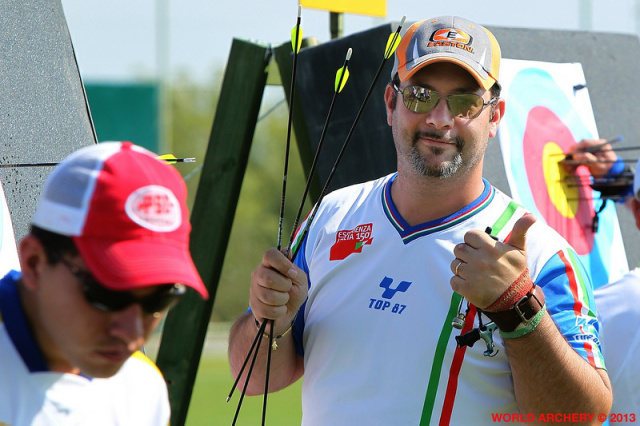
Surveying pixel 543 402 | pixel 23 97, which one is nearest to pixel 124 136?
pixel 23 97

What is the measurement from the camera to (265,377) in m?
2.64

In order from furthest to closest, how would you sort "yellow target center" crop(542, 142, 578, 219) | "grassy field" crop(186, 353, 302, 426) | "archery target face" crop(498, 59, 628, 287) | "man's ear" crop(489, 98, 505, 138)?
1. "grassy field" crop(186, 353, 302, 426)
2. "yellow target center" crop(542, 142, 578, 219)
3. "archery target face" crop(498, 59, 628, 287)
4. "man's ear" crop(489, 98, 505, 138)

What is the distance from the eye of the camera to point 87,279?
A: 4.74 feet

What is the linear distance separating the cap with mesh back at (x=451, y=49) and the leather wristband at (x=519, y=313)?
0.64 m

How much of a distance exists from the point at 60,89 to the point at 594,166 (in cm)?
224

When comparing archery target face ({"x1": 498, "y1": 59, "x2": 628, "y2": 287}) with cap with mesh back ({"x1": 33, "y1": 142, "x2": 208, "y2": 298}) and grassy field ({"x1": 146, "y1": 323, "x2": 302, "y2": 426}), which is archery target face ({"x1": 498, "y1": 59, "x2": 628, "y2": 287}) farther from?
Result: grassy field ({"x1": 146, "y1": 323, "x2": 302, "y2": 426})

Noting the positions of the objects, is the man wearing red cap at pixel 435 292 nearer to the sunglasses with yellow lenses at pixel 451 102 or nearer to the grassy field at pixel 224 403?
the sunglasses with yellow lenses at pixel 451 102

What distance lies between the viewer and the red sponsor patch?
8.56ft

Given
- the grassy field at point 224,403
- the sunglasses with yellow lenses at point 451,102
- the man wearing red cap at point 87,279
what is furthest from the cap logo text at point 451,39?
the grassy field at point 224,403

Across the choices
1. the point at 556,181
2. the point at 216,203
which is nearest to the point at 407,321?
the point at 216,203

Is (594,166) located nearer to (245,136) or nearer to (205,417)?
(245,136)

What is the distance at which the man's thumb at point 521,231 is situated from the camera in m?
2.19

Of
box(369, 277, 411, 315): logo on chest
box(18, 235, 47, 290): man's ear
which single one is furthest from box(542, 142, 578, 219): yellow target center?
box(18, 235, 47, 290): man's ear

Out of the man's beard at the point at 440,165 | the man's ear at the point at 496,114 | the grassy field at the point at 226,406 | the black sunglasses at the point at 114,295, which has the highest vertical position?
the man's ear at the point at 496,114
